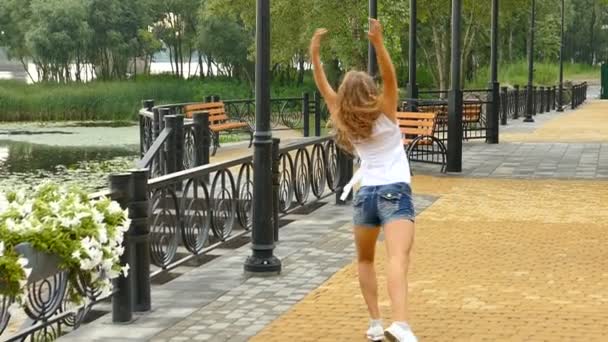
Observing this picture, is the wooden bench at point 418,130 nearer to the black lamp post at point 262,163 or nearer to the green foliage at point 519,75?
the black lamp post at point 262,163

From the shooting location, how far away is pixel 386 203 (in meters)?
6.57

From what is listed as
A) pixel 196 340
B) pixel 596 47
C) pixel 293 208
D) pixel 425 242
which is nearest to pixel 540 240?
pixel 425 242

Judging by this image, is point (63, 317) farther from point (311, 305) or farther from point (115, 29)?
point (115, 29)

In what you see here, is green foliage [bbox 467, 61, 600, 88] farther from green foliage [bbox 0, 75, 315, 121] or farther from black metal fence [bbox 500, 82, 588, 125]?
green foliage [bbox 0, 75, 315, 121]

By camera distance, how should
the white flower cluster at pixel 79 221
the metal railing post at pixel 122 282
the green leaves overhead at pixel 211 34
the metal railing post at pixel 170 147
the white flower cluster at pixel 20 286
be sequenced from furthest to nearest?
the green leaves overhead at pixel 211 34
the metal railing post at pixel 170 147
the metal railing post at pixel 122 282
the white flower cluster at pixel 79 221
the white flower cluster at pixel 20 286

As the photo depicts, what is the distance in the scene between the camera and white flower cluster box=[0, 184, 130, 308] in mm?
6426

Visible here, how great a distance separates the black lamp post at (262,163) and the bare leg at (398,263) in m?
3.22

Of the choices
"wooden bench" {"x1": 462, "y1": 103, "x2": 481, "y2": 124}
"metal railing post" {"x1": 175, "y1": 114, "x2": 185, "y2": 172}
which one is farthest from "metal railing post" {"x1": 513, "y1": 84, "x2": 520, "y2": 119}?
"metal railing post" {"x1": 175, "y1": 114, "x2": 185, "y2": 172}

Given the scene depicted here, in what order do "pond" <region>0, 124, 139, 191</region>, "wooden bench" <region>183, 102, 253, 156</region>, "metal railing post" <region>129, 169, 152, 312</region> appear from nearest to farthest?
"metal railing post" <region>129, 169, 152, 312</region> → "wooden bench" <region>183, 102, 253, 156</region> → "pond" <region>0, 124, 139, 191</region>

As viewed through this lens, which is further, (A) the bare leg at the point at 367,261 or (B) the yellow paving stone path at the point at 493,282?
(B) the yellow paving stone path at the point at 493,282

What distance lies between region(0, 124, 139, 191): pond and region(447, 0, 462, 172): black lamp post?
24.2ft

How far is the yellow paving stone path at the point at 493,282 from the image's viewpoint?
757 cm

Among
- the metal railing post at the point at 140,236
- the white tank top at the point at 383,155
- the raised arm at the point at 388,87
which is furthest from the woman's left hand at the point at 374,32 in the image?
the metal railing post at the point at 140,236

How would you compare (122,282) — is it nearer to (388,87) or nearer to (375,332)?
(375,332)
